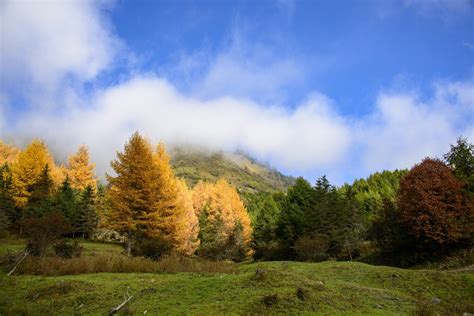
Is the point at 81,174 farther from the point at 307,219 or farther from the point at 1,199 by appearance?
the point at 307,219

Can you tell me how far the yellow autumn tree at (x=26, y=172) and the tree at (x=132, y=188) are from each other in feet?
67.4

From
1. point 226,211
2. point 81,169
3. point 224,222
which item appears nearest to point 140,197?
point 224,222

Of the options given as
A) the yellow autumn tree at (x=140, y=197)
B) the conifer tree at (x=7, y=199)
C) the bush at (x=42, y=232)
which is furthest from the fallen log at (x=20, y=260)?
the conifer tree at (x=7, y=199)

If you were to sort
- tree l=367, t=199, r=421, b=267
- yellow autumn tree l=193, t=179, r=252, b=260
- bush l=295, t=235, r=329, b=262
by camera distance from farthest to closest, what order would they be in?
yellow autumn tree l=193, t=179, r=252, b=260 → bush l=295, t=235, r=329, b=262 → tree l=367, t=199, r=421, b=267

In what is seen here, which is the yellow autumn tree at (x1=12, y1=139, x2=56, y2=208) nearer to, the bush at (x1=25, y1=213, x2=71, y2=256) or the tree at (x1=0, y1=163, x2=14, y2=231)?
the tree at (x1=0, y1=163, x2=14, y2=231)

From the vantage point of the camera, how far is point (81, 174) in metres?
51.1

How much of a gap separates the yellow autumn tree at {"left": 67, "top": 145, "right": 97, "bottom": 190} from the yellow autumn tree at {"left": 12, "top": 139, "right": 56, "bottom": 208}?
359 inches

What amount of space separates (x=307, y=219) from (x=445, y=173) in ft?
54.3

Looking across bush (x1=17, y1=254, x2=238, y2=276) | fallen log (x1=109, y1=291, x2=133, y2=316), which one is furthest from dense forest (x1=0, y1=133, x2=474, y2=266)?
fallen log (x1=109, y1=291, x2=133, y2=316)

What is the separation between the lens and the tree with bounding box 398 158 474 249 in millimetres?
21453

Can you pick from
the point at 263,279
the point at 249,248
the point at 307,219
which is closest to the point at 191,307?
the point at 263,279

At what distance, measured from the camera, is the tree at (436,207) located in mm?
21453

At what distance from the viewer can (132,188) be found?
25.3 m

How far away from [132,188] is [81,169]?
30.4m
